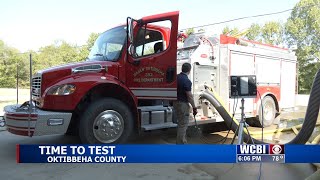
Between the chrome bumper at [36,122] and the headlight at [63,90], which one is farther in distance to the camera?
the headlight at [63,90]

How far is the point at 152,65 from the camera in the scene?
669 cm

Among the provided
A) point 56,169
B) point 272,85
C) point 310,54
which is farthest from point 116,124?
point 310,54

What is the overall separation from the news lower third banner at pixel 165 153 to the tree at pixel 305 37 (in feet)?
104

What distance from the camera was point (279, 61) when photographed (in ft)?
32.1

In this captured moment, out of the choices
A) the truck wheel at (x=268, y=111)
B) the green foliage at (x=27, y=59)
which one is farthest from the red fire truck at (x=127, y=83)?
the green foliage at (x=27, y=59)

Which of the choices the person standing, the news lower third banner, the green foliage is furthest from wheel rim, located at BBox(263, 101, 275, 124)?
the green foliage

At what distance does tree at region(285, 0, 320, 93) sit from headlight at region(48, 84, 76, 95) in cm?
3116

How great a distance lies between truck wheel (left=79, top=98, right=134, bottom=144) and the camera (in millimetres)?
5863

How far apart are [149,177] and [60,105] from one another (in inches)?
83.6

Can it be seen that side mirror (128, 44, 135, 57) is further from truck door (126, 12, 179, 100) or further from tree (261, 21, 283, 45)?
tree (261, 21, 283, 45)

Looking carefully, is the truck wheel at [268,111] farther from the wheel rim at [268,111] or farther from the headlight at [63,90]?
the headlight at [63,90]

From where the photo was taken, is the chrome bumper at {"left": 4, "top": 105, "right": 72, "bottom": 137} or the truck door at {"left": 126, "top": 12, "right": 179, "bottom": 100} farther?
the truck door at {"left": 126, "top": 12, "right": 179, "bottom": 100}

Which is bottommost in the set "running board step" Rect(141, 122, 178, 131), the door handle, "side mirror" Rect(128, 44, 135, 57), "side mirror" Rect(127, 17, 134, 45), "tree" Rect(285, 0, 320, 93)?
"running board step" Rect(141, 122, 178, 131)

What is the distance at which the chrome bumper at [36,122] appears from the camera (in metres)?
5.42
